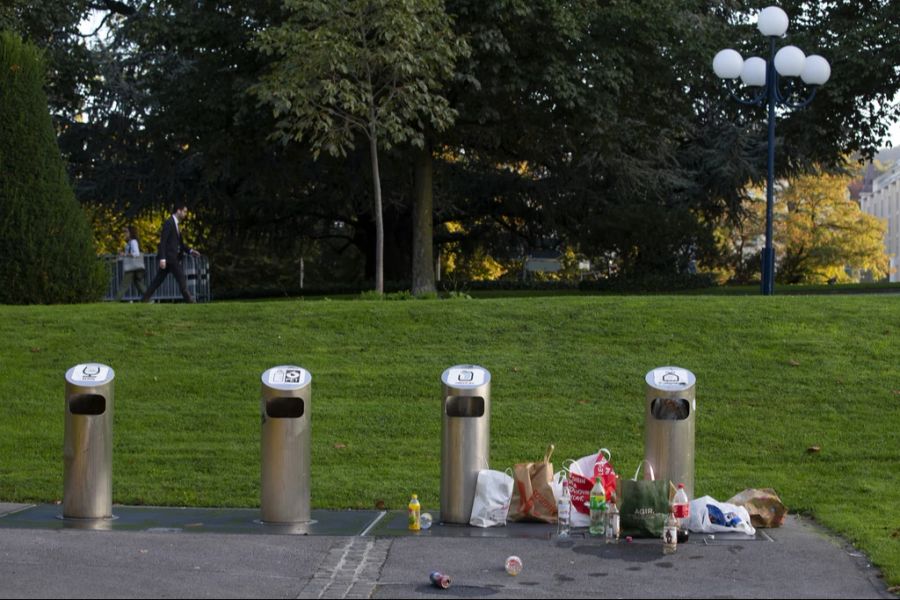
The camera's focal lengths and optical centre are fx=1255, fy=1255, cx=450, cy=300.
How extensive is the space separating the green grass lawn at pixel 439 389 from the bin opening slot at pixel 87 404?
1.01 meters

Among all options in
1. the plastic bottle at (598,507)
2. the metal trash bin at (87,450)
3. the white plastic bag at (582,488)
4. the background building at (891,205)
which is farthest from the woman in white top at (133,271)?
the background building at (891,205)

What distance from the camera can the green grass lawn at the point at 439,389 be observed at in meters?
9.93

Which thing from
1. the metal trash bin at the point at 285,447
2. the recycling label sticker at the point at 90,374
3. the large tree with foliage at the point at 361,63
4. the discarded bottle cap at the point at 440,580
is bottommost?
the discarded bottle cap at the point at 440,580

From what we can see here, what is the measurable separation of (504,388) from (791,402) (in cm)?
265

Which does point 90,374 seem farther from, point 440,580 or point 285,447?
point 440,580

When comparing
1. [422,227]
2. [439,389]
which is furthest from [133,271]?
[439,389]

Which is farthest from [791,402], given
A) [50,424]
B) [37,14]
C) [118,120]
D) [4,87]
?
[118,120]

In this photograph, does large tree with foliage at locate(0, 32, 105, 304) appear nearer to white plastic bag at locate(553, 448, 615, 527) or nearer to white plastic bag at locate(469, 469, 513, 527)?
white plastic bag at locate(469, 469, 513, 527)

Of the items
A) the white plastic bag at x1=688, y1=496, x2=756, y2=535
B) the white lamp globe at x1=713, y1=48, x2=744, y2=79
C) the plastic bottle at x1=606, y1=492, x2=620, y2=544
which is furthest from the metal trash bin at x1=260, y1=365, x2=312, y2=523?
the white lamp globe at x1=713, y1=48, x2=744, y2=79

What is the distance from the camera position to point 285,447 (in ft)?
27.8

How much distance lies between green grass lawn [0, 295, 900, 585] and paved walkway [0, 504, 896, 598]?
0.90 m

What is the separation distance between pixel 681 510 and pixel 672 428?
70cm

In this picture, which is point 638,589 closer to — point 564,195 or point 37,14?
point 37,14

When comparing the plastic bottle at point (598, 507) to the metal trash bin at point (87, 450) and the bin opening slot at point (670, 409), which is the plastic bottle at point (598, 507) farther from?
the metal trash bin at point (87, 450)
